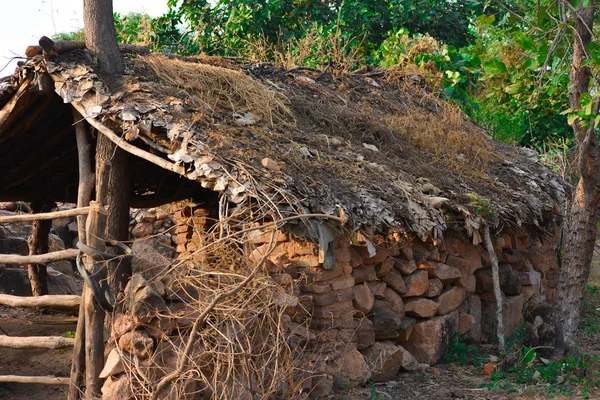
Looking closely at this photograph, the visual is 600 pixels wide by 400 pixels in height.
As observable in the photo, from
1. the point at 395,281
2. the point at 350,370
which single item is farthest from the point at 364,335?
the point at 395,281

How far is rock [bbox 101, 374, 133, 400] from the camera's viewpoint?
4.38m

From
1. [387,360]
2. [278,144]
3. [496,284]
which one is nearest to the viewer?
[278,144]

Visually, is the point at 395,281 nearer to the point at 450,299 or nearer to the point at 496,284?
the point at 450,299

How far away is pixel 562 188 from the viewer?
8.73 meters

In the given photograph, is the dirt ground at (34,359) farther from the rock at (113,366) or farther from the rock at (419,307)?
the rock at (419,307)

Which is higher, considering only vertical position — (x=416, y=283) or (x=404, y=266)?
(x=404, y=266)

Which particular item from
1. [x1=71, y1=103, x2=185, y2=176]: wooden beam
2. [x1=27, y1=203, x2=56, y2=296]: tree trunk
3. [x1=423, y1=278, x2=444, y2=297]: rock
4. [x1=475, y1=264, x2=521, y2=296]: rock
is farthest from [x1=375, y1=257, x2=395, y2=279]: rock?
[x1=27, y1=203, x2=56, y2=296]: tree trunk

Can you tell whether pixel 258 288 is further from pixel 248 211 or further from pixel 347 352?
pixel 347 352

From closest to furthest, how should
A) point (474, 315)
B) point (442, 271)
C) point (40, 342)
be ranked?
point (40, 342), point (442, 271), point (474, 315)

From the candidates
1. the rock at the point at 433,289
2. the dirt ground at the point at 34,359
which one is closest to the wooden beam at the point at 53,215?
the dirt ground at the point at 34,359

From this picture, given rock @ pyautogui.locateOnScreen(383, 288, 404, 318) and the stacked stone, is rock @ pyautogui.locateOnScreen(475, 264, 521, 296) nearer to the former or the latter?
rock @ pyautogui.locateOnScreen(383, 288, 404, 318)

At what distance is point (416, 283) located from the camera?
21.2ft

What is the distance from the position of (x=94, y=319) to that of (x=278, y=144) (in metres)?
1.94

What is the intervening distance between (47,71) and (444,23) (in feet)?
32.5
